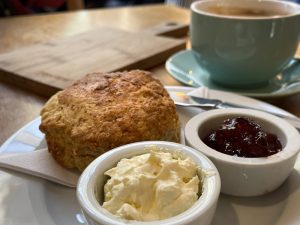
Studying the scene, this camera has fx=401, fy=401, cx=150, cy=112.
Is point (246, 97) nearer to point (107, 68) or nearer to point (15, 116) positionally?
point (107, 68)

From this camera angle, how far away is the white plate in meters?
0.75

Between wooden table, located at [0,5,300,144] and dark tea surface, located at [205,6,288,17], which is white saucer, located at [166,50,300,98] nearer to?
wooden table, located at [0,5,300,144]

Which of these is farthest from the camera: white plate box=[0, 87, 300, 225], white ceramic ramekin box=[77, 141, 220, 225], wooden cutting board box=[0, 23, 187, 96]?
wooden cutting board box=[0, 23, 187, 96]

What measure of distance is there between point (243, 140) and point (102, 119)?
0.98ft

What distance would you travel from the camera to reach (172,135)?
0.92 meters

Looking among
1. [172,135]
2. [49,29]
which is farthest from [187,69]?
[49,29]

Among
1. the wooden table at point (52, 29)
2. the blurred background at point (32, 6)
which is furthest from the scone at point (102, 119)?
the blurred background at point (32, 6)

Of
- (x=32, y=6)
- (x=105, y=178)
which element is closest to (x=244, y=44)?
(x=105, y=178)

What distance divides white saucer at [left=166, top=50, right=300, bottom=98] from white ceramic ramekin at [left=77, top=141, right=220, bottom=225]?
0.51 meters

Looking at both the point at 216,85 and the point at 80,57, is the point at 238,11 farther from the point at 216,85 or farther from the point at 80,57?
the point at 80,57

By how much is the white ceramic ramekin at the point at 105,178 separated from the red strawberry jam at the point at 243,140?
9 centimetres

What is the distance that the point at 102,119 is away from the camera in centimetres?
85

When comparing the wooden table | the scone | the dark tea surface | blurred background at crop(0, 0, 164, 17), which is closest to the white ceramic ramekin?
the scone

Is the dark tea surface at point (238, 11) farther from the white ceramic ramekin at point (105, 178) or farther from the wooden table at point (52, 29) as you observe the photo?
the white ceramic ramekin at point (105, 178)
